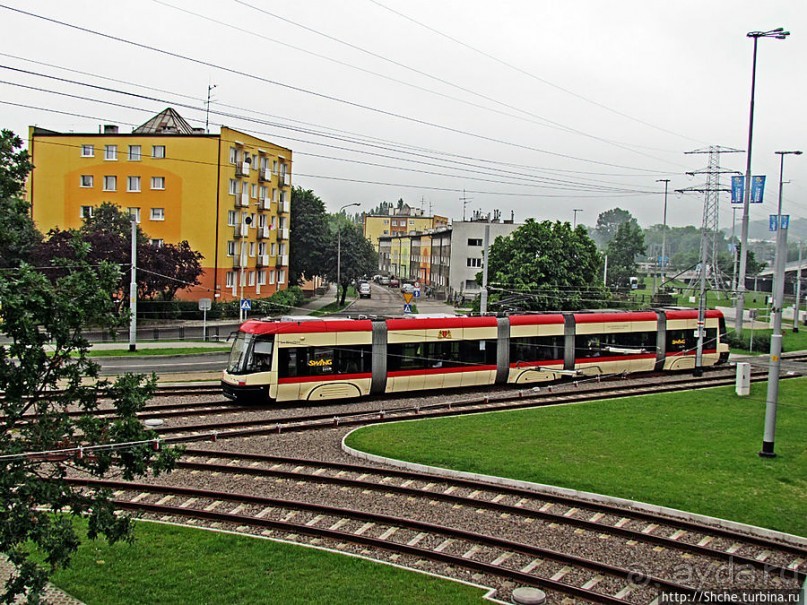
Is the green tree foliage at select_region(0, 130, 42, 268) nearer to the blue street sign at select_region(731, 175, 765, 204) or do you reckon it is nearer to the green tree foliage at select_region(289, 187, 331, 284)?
the blue street sign at select_region(731, 175, 765, 204)

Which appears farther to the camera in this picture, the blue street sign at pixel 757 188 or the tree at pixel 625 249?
the tree at pixel 625 249

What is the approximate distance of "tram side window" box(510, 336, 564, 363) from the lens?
96.2ft

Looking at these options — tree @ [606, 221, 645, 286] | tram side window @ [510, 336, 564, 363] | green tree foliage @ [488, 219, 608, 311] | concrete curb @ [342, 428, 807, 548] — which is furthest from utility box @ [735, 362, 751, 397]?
tree @ [606, 221, 645, 286]

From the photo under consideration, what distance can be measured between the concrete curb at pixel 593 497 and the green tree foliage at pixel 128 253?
32494 millimetres

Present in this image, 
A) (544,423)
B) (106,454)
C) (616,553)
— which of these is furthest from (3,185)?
(544,423)

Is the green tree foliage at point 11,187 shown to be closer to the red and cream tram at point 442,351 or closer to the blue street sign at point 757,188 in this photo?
the red and cream tram at point 442,351

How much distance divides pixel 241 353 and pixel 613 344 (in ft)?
56.0

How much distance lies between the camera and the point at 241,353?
76.4 feet

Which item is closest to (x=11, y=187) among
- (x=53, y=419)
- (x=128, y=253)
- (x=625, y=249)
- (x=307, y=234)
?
(x=53, y=419)

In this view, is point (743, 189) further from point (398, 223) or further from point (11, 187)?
point (398, 223)

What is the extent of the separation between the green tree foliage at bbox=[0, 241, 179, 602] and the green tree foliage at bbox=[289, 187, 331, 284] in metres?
66.0

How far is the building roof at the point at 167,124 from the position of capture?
62.1 metres

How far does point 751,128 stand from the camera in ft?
148

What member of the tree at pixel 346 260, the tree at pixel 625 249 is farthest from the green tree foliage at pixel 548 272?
the tree at pixel 625 249
